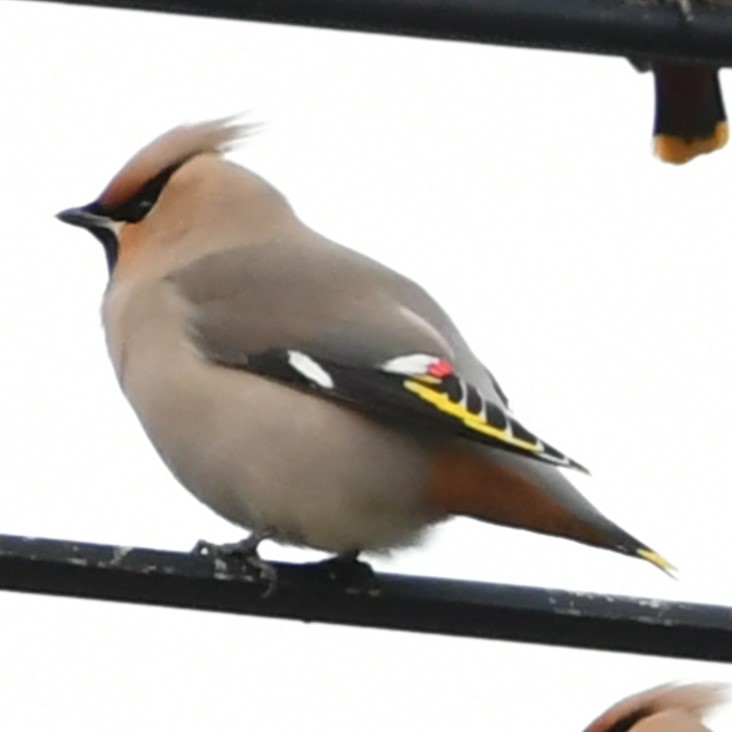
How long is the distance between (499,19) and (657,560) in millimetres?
627

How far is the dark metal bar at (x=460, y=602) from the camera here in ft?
9.48

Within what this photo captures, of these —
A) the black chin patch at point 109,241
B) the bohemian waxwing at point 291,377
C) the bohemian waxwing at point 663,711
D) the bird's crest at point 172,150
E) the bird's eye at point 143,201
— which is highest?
the bird's crest at point 172,150

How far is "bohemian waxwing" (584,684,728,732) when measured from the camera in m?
3.74

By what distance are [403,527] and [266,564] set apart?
0.39 meters

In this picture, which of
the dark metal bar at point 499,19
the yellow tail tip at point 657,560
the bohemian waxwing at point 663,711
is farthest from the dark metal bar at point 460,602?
the bohemian waxwing at point 663,711

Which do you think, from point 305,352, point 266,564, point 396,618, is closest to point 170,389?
point 305,352

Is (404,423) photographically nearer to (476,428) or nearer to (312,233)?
(476,428)

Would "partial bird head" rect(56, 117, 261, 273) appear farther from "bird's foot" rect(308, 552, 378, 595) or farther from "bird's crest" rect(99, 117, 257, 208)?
"bird's foot" rect(308, 552, 378, 595)

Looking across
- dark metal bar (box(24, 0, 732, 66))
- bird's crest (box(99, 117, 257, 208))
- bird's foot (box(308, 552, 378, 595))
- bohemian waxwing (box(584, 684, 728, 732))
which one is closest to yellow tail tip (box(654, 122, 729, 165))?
bird's crest (box(99, 117, 257, 208))

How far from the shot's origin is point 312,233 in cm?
396

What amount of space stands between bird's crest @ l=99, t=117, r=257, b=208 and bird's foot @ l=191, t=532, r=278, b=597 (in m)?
0.63

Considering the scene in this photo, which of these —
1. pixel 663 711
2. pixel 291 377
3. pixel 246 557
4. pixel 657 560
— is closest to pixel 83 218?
pixel 291 377

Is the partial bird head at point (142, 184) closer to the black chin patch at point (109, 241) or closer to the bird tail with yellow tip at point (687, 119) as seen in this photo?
the black chin patch at point (109, 241)

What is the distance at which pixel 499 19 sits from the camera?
298 centimetres
